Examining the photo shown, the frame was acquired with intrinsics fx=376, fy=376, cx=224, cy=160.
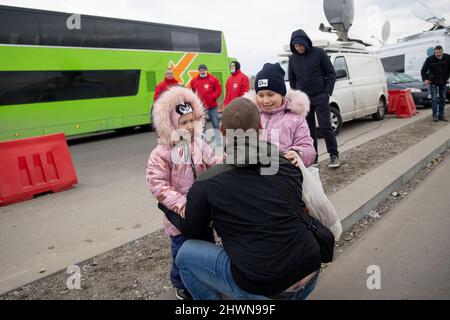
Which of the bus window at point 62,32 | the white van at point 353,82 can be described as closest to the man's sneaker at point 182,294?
the white van at point 353,82

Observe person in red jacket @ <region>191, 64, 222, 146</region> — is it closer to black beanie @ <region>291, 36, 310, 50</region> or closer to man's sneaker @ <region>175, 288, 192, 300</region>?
black beanie @ <region>291, 36, 310, 50</region>

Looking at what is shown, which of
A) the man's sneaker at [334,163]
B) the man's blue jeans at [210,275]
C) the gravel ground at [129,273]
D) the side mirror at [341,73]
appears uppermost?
the side mirror at [341,73]

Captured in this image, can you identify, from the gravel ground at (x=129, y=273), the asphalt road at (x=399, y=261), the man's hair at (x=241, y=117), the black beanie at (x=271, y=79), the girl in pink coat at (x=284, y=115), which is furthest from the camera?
the girl in pink coat at (x=284, y=115)

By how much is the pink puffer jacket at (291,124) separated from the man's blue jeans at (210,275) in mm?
1241

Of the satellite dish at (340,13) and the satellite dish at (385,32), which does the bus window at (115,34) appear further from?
the satellite dish at (385,32)

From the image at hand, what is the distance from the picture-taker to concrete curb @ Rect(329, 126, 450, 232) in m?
4.02

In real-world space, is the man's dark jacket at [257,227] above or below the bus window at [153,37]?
below

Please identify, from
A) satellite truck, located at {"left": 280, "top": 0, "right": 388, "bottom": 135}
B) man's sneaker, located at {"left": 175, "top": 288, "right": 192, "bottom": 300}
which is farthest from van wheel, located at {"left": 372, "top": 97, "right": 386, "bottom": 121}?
man's sneaker, located at {"left": 175, "top": 288, "right": 192, "bottom": 300}

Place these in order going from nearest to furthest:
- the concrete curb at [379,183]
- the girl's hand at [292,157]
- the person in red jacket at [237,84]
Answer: the girl's hand at [292,157] < the concrete curb at [379,183] < the person in red jacket at [237,84]

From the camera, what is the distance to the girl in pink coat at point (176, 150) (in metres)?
2.47

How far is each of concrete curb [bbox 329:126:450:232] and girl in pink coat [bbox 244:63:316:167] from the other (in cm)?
107

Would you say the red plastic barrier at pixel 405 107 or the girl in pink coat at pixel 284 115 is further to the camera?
the red plastic barrier at pixel 405 107

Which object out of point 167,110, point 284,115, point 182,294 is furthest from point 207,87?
point 182,294
